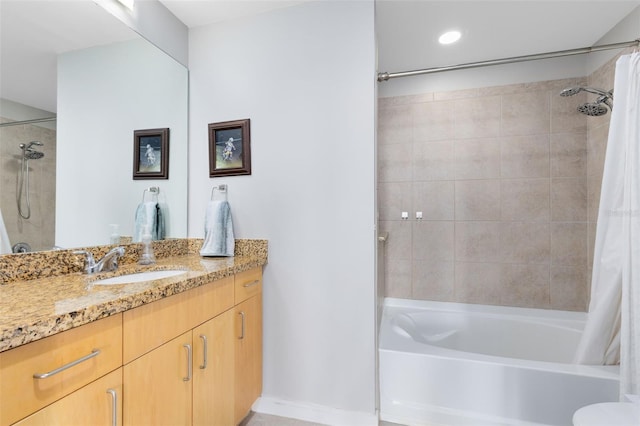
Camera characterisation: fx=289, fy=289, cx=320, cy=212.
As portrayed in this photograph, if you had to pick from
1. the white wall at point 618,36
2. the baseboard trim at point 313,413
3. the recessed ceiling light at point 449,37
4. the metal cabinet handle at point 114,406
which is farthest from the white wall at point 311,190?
the white wall at point 618,36

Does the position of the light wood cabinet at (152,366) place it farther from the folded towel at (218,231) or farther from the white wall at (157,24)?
the white wall at (157,24)

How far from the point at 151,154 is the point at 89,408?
1.39 metres

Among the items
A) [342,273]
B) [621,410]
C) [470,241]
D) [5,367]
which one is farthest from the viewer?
[470,241]

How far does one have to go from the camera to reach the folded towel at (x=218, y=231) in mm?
1733

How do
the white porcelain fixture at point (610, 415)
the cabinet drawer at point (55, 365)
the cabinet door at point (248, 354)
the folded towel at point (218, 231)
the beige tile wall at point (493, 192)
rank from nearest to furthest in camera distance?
the cabinet drawer at point (55, 365) → the white porcelain fixture at point (610, 415) → the cabinet door at point (248, 354) → the folded towel at point (218, 231) → the beige tile wall at point (493, 192)

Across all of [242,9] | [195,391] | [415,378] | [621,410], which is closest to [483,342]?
[415,378]

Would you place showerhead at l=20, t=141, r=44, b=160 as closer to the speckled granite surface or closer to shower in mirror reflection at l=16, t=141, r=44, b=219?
shower in mirror reflection at l=16, t=141, r=44, b=219

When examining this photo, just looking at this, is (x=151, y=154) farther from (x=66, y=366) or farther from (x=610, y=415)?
(x=610, y=415)

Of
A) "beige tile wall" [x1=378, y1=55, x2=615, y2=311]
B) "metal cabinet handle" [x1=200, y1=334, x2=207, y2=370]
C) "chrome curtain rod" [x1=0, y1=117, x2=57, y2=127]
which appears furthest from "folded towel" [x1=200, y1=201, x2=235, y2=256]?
"beige tile wall" [x1=378, y1=55, x2=615, y2=311]

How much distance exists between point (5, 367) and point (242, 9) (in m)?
2.00

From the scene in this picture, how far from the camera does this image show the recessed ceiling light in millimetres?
2088

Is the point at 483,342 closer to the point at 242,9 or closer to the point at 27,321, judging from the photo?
the point at 27,321

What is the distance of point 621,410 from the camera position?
3.63 ft

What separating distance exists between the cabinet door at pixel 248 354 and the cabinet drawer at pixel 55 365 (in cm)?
70
